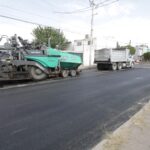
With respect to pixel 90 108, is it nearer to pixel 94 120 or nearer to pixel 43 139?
pixel 94 120

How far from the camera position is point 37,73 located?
63.3 ft

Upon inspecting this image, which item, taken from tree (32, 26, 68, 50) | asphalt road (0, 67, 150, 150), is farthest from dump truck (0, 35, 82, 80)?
tree (32, 26, 68, 50)

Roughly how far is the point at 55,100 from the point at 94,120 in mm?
3507

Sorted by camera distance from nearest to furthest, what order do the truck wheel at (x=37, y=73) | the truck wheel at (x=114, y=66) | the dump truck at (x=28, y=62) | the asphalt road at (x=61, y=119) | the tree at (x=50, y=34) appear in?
the asphalt road at (x=61, y=119)
the dump truck at (x=28, y=62)
the truck wheel at (x=37, y=73)
the truck wheel at (x=114, y=66)
the tree at (x=50, y=34)

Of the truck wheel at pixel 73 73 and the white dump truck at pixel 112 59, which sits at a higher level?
the white dump truck at pixel 112 59

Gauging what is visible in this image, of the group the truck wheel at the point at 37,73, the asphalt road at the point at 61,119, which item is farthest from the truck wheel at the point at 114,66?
the asphalt road at the point at 61,119

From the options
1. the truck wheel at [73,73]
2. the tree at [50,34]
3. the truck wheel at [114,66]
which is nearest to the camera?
the truck wheel at [73,73]

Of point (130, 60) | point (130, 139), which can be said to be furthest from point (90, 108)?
point (130, 60)

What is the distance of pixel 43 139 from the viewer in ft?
20.4

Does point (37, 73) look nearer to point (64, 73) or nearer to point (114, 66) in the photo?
point (64, 73)

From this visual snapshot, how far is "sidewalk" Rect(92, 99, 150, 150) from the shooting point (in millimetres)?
5246

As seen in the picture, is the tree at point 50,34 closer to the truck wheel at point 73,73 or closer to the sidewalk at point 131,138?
the truck wheel at point 73,73

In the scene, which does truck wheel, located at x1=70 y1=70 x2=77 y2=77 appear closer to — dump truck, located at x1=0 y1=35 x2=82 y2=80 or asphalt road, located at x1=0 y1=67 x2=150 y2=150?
dump truck, located at x1=0 y1=35 x2=82 y2=80

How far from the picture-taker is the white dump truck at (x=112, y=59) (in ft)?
107
